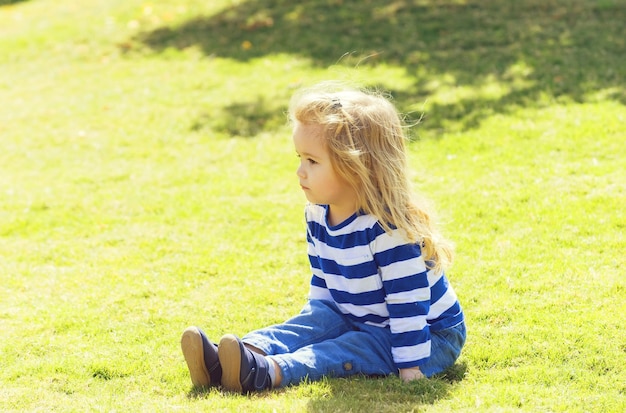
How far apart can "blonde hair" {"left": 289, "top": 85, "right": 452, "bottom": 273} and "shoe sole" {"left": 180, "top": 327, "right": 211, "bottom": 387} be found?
918 mm

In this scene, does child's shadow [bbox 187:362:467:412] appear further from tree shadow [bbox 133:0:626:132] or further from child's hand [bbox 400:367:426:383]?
tree shadow [bbox 133:0:626:132]

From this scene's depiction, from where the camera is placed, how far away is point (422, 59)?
10031 millimetres

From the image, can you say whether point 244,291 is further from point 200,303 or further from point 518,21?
point 518,21

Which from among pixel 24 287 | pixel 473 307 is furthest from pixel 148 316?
pixel 473 307

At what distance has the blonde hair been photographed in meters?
3.73

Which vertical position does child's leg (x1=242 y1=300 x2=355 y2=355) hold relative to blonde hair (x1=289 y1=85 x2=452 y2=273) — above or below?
below

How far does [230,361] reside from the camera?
143 inches

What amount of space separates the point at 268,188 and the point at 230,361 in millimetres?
3577

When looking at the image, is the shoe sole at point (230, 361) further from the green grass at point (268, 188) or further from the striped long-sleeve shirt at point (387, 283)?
the striped long-sleeve shirt at point (387, 283)

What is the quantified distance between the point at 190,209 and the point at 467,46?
4926mm

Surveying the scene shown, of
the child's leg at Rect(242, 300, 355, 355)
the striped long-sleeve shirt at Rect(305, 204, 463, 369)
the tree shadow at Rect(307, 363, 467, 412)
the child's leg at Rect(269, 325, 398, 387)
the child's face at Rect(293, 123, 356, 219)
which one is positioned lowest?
the tree shadow at Rect(307, 363, 467, 412)

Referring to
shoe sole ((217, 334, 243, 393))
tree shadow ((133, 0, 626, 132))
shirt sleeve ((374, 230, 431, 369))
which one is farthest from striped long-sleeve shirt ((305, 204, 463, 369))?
tree shadow ((133, 0, 626, 132))

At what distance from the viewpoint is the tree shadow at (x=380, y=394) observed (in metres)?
3.52

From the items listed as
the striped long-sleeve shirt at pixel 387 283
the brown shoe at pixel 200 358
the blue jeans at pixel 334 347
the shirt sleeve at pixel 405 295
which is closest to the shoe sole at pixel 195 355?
the brown shoe at pixel 200 358
